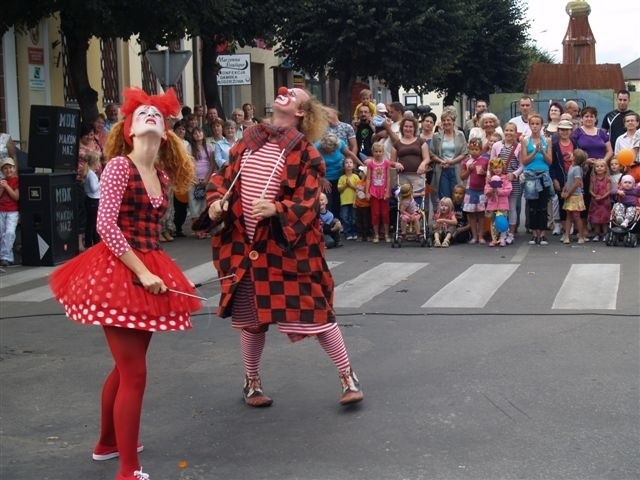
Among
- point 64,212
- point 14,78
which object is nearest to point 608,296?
point 64,212

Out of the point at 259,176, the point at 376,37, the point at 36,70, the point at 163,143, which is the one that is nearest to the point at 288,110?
the point at 259,176

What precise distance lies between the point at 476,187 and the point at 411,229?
1061 millimetres

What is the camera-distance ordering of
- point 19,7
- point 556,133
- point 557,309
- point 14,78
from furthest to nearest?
point 14,78 < point 19,7 < point 556,133 < point 557,309

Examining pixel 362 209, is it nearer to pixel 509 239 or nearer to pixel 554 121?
pixel 509 239

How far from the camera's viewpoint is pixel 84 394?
6578 mm

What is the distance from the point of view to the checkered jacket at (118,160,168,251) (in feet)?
15.9

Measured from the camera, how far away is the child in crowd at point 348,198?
14.9m

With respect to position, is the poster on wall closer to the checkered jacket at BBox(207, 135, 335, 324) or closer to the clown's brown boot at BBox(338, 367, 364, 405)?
the checkered jacket at BBox(207, 135, 335, 324)

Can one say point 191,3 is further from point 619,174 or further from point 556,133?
point 619,174

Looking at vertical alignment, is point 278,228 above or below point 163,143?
below

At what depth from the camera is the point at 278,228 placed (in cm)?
574

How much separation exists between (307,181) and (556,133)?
9717 millimetres

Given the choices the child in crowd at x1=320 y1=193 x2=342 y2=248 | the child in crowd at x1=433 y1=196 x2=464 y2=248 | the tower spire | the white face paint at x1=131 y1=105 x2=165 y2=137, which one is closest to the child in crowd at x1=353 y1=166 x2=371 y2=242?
the child in crowd at x1=320 y1=193 x2=342 y2=248

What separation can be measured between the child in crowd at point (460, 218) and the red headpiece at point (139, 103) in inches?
384
